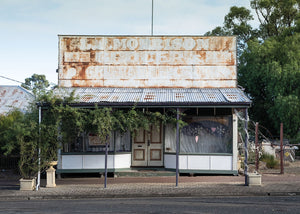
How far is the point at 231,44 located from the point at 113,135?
660 centimetres

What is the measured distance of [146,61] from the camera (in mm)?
19062

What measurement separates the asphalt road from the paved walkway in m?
0.64

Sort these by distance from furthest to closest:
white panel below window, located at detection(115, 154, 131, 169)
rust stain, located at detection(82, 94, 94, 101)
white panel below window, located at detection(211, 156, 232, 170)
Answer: white panel below window, located at detection(115, 154, 131, 169) < white panel below window, located at detection(211, 156, 232, 170) < rust stain, located at detection(82, 94, 94, 101)

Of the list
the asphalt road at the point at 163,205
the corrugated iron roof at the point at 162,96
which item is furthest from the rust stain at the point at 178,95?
the asphalt road at the point at 163,205

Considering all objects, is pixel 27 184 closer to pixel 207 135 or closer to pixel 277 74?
pixel 207 135

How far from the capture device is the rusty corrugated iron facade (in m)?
18.8

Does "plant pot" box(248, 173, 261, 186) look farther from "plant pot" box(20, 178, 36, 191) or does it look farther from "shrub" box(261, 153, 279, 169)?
"plant pot" box(20, 178, 36, 191)

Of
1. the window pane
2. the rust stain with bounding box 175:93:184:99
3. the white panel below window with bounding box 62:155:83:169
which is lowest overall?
the white panel below window with bounding box 62:155:83:169

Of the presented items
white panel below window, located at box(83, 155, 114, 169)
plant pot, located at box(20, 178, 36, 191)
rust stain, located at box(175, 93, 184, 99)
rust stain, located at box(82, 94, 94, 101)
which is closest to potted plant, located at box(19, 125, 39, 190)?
plant pot, located at box(20, 178, 36, 191)

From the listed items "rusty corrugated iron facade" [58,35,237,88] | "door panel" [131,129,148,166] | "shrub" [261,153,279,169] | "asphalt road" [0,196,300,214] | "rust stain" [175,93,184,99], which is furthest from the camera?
"shrub" [261,153,279,169]

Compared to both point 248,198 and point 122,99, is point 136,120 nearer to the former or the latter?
point 122,99

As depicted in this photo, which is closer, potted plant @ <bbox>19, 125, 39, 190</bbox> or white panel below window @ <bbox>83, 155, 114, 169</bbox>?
potted plant @ <bbox>19, 125, 39, 190</bbox>

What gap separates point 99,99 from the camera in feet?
54.2

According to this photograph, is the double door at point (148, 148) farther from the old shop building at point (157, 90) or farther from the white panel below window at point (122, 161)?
the white panel below window at point (122, 161)
